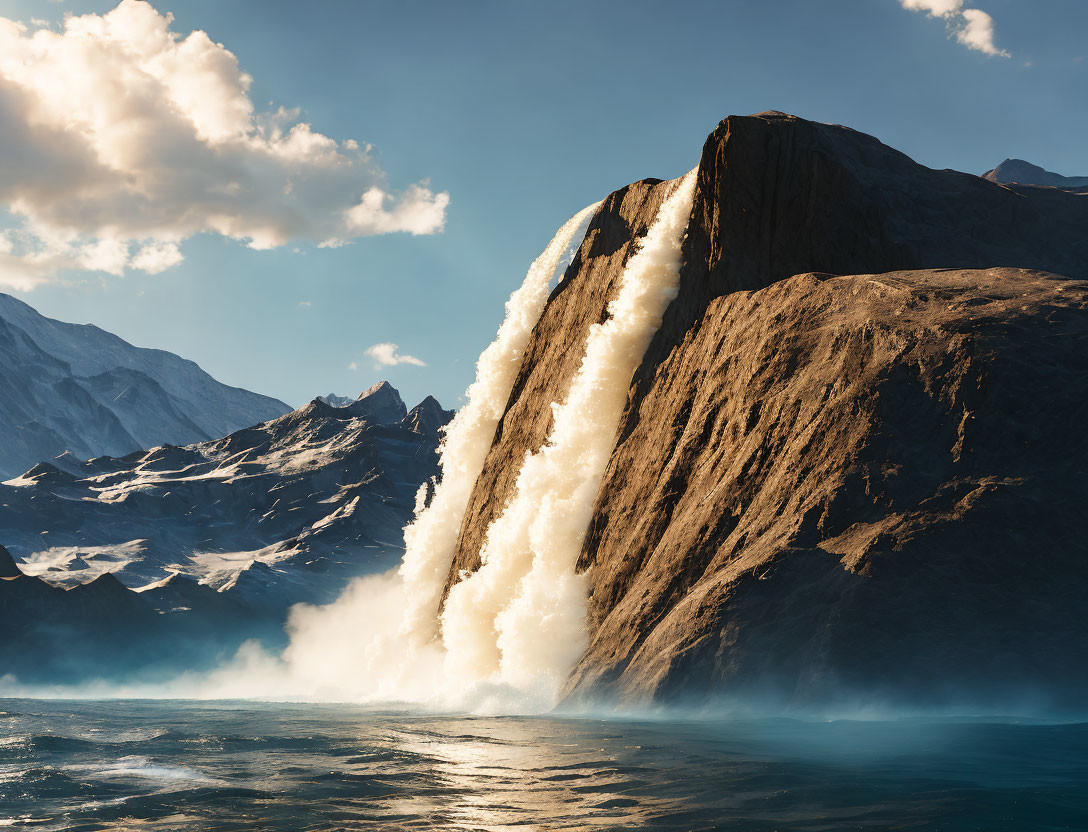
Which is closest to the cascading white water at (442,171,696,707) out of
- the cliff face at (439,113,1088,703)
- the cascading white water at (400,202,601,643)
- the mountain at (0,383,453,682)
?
the cliff face at (439,113,1088,703)

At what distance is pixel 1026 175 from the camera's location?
301 ft

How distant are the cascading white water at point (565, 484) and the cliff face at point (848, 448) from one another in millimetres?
1020

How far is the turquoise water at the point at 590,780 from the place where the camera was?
26.1ft

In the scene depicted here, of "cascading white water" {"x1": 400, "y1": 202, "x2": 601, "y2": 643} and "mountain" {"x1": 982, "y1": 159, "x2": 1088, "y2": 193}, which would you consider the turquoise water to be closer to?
"cascading white water" {"x1": 400, "y1": 202, "x2": 601, "y2": 643}

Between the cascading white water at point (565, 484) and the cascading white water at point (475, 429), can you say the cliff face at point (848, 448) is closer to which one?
the cascading white water at point (565, 484)

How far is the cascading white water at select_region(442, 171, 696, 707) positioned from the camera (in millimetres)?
26578

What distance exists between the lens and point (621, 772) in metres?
10.5

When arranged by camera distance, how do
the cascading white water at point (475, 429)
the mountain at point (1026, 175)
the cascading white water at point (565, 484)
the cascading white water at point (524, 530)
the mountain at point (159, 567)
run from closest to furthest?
the cascading white water at point (524, 530), the cascading white water at point (565, 484), the cascading white water at point (475, 429), the mountain at point (1026, 175), the mountain at point (159, 567)

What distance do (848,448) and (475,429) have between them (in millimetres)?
26058

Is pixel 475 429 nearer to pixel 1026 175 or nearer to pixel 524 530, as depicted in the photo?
pixel 524 530

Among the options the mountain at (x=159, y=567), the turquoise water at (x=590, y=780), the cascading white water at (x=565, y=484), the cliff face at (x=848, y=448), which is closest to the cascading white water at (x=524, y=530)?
the cascading white water at (x=565, y=484)

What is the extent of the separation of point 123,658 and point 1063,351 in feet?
406

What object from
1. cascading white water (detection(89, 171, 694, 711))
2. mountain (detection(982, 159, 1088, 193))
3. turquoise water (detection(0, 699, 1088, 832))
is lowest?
turquoise water (detection(0, 699, 1088, 832))

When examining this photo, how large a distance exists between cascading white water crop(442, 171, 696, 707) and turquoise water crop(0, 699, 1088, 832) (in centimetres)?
1049
